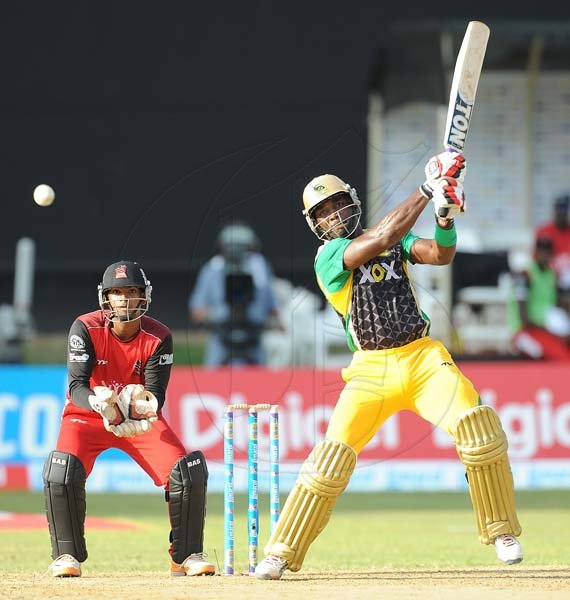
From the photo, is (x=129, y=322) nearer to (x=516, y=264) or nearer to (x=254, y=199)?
(x=516, y=264)

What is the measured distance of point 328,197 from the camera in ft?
19.8

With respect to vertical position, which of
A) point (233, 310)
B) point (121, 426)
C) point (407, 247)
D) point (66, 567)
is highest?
point (233, 310)

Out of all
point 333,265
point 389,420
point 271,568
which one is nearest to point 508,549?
point 271,568

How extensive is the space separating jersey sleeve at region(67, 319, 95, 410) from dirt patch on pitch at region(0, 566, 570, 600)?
36.5 inches

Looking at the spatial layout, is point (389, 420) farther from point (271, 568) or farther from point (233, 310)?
point (271, 568)

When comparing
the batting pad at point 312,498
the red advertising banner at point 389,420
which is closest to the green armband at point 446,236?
the batting pad at point 312,498

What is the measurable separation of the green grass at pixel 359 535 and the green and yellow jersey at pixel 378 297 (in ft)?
5.18

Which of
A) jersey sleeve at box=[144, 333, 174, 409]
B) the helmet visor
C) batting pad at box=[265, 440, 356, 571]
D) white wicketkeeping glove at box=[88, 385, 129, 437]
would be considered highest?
the helmet visor

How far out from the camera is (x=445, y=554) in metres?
7.71

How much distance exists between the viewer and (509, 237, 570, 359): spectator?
13.9m

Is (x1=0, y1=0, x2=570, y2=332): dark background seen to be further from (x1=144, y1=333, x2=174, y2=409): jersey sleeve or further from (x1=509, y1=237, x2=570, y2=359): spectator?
(x1=144, y1=333, x2=174, y2=409): jersey sleeve

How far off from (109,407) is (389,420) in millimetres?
6029

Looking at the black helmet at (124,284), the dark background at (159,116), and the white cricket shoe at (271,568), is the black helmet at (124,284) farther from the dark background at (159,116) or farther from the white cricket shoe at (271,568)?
the dark background at (159,116)

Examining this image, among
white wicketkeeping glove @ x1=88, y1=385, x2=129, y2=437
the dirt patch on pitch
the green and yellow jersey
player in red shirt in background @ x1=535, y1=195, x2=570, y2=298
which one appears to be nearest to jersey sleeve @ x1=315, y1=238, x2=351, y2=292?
the green and yellow jersey
